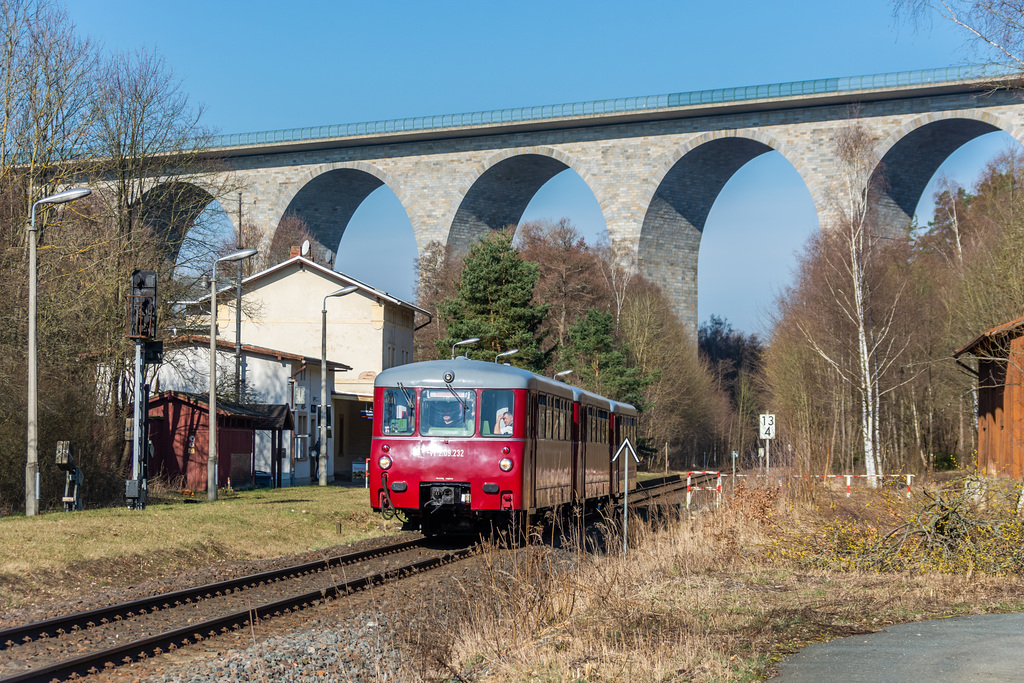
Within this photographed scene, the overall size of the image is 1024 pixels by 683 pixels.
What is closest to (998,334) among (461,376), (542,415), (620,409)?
(620,409)

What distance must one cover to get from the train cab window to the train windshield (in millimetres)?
148

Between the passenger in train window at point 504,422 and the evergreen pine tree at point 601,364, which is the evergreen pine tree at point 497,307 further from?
the passenger in train window at point 504,422

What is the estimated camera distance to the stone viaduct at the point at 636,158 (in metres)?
52.8

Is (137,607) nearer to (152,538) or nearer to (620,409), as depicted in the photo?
(152,538)

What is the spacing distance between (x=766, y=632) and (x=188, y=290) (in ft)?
81.3

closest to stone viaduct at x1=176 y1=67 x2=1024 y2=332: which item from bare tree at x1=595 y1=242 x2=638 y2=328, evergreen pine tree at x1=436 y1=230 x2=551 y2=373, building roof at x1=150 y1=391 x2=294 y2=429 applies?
bare tree at x1=595 y1=242 x2=638 y2=328

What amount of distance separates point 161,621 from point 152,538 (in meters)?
6.01

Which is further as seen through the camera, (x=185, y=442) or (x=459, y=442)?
(x=185, y=442)

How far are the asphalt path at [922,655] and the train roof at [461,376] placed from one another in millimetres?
7807

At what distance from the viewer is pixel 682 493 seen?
3030 centimetres

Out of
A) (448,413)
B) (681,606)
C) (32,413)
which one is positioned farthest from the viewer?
(32,413)

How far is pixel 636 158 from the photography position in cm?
5916

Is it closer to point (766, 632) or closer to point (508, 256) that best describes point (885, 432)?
point (508, 256)

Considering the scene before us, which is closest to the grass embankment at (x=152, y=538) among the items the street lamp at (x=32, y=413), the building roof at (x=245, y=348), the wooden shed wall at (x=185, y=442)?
the street lamp at (x=32, y=413)
